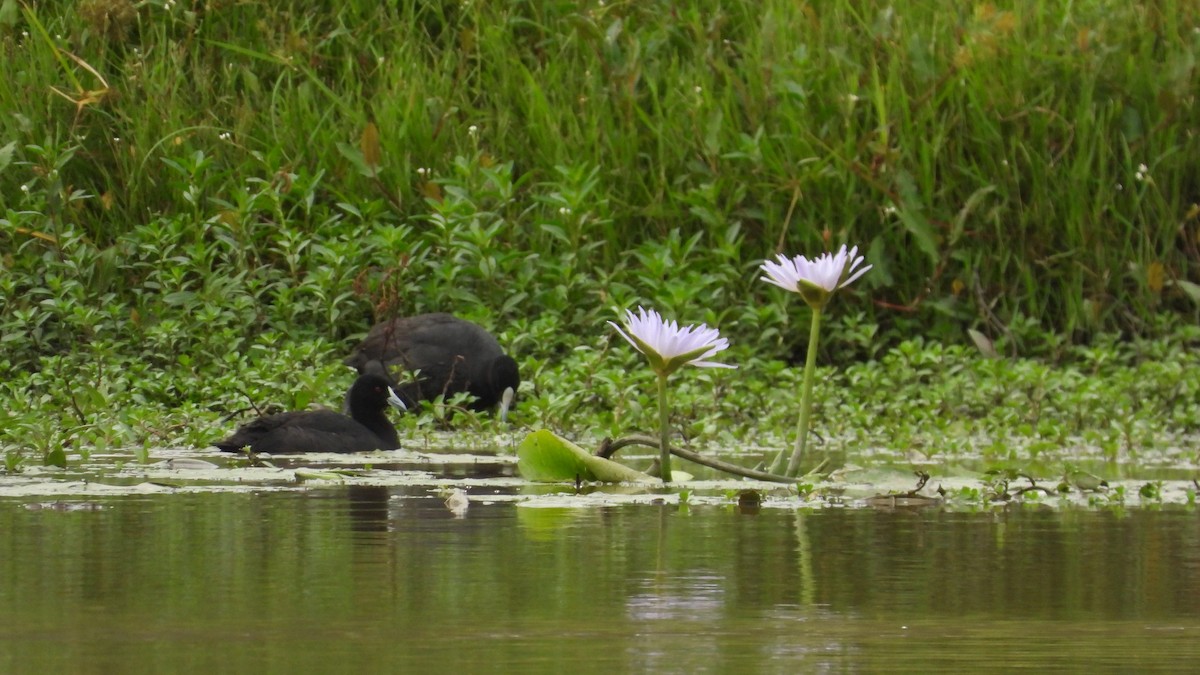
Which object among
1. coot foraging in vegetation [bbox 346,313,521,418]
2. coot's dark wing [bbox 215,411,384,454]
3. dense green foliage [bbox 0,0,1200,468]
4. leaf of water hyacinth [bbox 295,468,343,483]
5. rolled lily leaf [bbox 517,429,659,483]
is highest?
dense green foliage [bbox 0,0,1200,468]

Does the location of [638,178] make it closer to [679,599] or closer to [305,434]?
[305,434]

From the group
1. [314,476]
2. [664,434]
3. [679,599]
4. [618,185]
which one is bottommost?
[679,599]

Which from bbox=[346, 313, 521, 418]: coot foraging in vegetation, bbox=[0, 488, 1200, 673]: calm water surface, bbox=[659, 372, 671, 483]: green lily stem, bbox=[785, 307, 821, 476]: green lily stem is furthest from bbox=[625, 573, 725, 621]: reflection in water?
bbox=[346, 313, 521, 418]: coot foraging in vegetation

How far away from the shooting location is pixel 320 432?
6727 mm

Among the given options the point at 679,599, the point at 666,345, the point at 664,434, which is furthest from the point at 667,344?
the point at 679,599

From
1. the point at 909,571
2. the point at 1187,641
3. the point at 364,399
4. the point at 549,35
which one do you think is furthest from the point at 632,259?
the point at 1187,641

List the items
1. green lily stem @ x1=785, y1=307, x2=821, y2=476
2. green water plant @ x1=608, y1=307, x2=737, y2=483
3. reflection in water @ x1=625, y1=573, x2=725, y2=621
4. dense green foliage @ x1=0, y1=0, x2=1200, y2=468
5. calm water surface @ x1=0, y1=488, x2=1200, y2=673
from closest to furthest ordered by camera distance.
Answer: calm water surface @ x1=0, y1=488, x2=1200, y2=673
reflection in water @ x1=625, y1=573, x2=725, y2=621
green water plant @ x1=608, y1=307, x2=737, y2=483
green lily stem @ x1=785, y1=307, x2=821, y2=476
dense green foliage @ x1=0, y1=0, x2=1200, y2=468

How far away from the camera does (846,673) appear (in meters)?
2.57

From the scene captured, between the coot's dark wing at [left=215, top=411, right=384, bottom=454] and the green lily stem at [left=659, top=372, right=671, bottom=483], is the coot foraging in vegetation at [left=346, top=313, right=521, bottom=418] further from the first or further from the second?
the green lily stem at [left=659, top=372, right=671, bottom=483]

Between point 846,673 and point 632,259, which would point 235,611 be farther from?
point 632,259

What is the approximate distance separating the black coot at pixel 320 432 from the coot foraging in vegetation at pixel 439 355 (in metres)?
1.36

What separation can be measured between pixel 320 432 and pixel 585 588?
136 inches

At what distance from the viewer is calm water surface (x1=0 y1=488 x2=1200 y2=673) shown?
2729mm

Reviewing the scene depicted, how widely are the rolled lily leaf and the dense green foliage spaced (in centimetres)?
316
